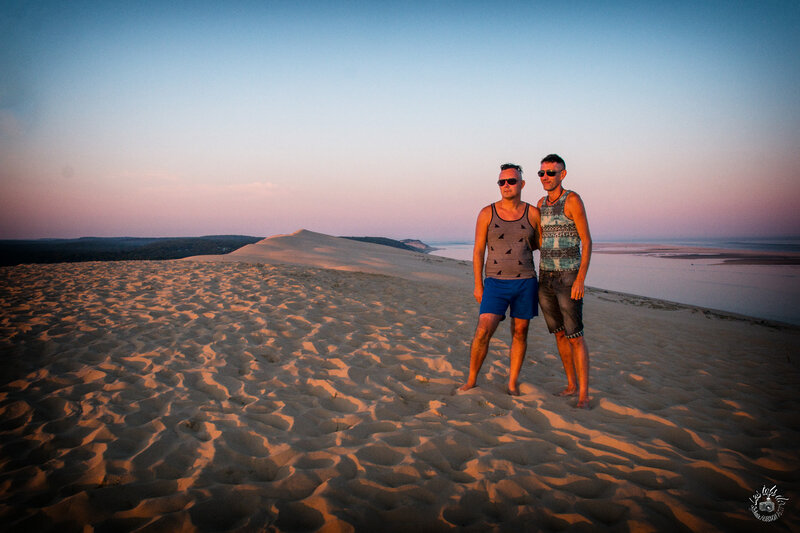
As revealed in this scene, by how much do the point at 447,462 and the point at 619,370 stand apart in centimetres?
323

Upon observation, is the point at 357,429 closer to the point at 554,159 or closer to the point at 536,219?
the point at 536,219

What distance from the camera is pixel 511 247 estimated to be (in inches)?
132

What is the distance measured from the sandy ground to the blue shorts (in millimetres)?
857

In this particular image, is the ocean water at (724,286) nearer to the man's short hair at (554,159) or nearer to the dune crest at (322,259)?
the dune crest at (322,259)

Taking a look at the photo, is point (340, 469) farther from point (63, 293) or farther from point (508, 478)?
point (63, 293)

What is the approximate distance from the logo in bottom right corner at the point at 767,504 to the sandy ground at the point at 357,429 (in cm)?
4

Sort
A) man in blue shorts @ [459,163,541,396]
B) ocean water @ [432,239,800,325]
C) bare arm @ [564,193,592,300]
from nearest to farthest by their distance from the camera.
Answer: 1. bare arm @ [564,193,592,300]
2. man in blue shorts @ [459,163,541,396]
3. ocean water @ [432,239,800,325]

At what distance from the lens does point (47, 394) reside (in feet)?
10.6

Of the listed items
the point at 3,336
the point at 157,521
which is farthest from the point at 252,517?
the point at 3,336

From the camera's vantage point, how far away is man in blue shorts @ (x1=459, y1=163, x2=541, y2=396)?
3322 mm

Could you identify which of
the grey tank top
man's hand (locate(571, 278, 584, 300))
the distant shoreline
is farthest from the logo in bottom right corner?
the distant shoreline

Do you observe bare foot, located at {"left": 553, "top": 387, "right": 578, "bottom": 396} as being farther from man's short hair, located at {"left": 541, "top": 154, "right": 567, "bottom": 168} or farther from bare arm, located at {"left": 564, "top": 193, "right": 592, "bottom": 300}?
man's short hair, located at {"left": 541, "top": 154, "right": 567, "bottom": 168}

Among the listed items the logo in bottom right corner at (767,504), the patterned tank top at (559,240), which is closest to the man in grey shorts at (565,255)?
the patterned tank top at (559,240)

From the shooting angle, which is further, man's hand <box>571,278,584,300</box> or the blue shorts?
the blue shorts
